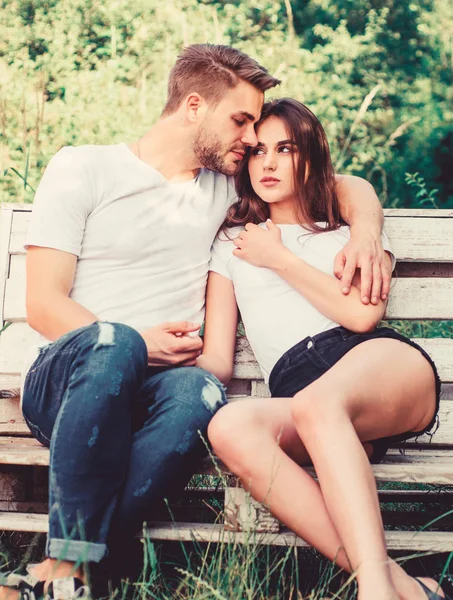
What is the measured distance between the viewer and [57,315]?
227 cm

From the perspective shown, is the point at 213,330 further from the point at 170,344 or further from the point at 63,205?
the point at 63,205

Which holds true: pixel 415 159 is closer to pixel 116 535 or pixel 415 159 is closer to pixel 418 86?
pixel 418 86

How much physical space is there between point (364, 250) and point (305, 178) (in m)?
0.39

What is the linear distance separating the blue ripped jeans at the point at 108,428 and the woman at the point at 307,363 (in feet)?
0.40

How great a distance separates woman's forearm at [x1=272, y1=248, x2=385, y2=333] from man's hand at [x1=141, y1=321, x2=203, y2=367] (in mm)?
363

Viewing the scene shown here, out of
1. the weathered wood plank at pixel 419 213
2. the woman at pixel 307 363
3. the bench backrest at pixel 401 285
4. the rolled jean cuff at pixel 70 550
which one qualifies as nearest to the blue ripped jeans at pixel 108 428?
the rolled jean cuff at pixel 70 550

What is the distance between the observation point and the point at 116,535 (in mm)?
2014

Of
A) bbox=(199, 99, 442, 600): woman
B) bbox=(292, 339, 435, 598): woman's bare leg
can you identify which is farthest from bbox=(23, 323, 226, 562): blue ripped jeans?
bbox=(292, 339, 435, 598): woman's bare leg

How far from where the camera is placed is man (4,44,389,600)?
1.92 meters

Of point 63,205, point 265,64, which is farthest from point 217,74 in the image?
point 265,64

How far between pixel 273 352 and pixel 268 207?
580mm

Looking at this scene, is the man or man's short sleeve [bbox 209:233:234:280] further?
man's short sleeve [bbox 209:233:234:280]

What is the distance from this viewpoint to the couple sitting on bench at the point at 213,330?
1898mm

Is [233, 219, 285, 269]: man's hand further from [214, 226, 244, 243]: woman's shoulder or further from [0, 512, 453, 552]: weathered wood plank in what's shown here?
[0, 512, 453, 552]: weathered wood plank
